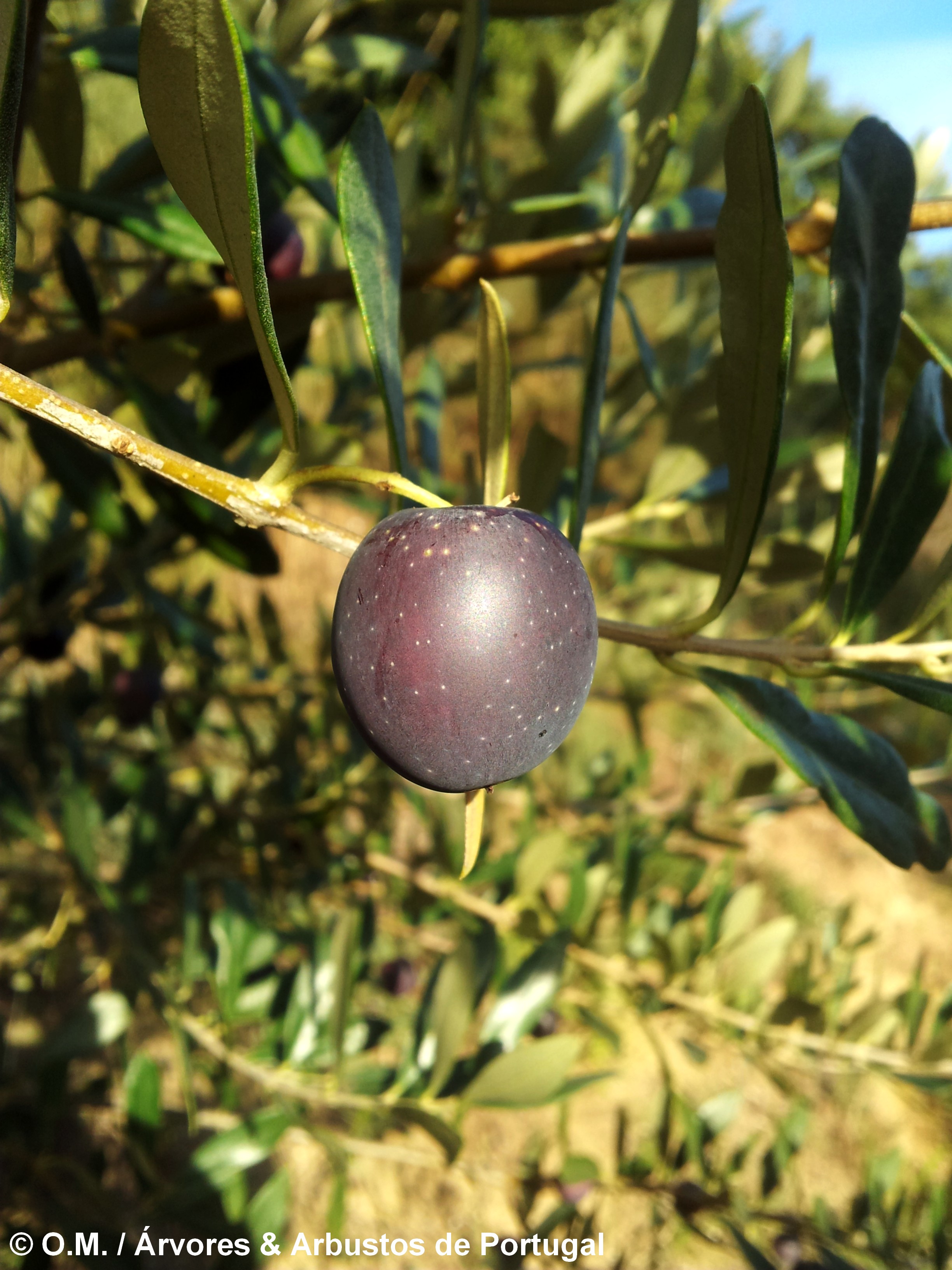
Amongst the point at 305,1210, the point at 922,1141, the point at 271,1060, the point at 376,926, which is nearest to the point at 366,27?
the point at 376,926

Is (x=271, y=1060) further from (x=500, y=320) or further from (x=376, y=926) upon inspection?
(x=500, y=320)

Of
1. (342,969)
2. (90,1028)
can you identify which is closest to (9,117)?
(342,969)

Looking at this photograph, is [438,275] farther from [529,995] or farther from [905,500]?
[529,995]

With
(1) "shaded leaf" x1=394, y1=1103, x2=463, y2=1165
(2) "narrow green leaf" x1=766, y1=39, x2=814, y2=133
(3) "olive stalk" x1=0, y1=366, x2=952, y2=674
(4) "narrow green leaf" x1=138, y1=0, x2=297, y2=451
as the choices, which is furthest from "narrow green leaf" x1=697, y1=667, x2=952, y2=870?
(2) "narrow green leaf" x1=766, y1=39, x2=814, y2=133

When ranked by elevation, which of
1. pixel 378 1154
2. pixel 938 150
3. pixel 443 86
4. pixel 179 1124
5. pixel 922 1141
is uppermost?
pixel 938 150

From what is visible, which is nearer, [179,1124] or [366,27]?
[179,1124]

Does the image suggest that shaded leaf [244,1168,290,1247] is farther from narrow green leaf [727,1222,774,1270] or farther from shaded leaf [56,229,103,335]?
shaded leaf [56,229,103,335]
